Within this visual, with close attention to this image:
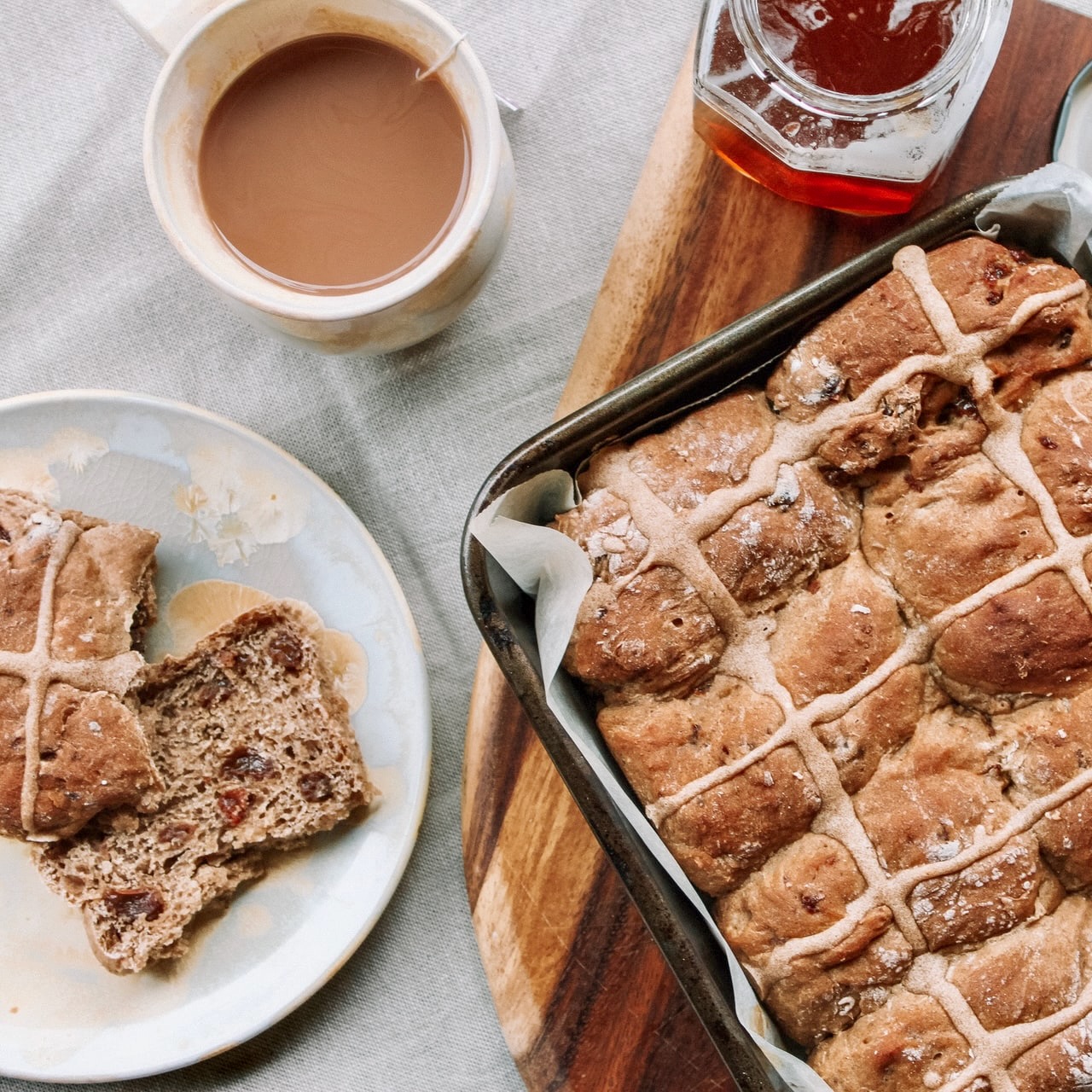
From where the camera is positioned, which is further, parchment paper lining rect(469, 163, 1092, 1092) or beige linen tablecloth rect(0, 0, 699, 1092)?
beige linen tablecloth rect(0, 0, 699, 1092)

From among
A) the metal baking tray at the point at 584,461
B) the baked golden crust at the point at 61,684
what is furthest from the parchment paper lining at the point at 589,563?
the baked golden crust at the point at 61,684

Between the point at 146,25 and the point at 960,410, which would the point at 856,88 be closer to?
the point at 960,410

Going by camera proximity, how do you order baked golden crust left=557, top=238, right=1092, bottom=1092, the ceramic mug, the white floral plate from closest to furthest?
baked golden crust left=557, top=238, right=1092, bottom=1092 → the ceramic mug → the white floral plate

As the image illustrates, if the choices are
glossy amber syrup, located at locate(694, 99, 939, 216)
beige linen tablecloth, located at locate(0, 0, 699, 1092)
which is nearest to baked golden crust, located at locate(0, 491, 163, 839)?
beige linen tablecloth, located at locate(0, 0, 699, 1092)

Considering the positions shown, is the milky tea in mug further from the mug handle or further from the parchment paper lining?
the parchment paper lining

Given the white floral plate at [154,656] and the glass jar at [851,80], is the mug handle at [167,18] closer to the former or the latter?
the white floral plate at [154,656]

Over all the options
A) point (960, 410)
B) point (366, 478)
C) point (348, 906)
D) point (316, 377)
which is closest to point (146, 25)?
point (316, 377)

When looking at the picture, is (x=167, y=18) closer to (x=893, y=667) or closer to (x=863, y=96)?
(x=863, y=96)
